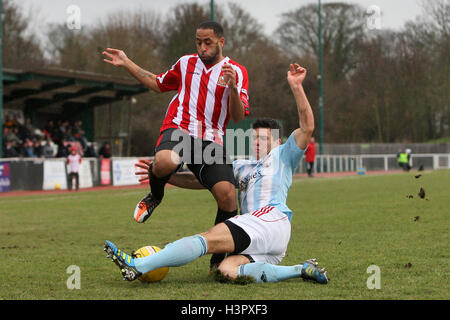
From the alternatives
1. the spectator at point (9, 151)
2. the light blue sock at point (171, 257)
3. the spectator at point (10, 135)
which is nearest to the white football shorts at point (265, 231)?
the light blue sock at point (171, 257)

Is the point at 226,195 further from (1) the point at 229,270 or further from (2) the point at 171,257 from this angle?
(2) the point at 171,257

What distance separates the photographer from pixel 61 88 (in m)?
31.6

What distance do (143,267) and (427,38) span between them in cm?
1703

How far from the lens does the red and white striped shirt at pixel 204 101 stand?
5.96 m

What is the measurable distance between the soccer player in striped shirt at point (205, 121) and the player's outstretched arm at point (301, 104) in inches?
20.6

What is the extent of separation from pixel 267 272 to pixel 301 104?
1403mm

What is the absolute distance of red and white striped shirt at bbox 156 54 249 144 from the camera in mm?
5965

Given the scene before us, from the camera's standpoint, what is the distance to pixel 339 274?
5.89 m

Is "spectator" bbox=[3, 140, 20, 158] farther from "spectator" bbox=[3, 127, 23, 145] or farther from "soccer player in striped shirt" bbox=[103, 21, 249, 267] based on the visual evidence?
"soccer player in striped shirt" bbox=[103, 21, 249, 267]

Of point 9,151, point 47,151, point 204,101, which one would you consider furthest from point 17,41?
point 204,101

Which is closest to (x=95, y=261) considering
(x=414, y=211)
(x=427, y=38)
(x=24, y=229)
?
(x=24, y=229)

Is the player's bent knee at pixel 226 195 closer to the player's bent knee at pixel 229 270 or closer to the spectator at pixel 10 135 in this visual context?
the player's bent knee at pixel 229 270

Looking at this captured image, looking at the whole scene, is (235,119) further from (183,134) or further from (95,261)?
(95,261)

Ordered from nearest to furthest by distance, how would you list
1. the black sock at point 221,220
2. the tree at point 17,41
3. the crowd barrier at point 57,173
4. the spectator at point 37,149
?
the black sock at point 221,220 → the crowd barrier at point 57,173 → the spectator at point 37,149 → the tree at point 17,41
